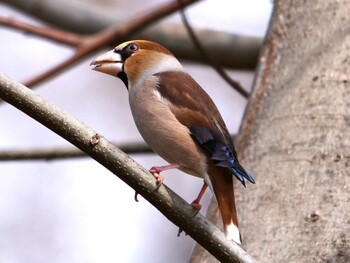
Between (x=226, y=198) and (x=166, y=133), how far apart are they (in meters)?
0.32

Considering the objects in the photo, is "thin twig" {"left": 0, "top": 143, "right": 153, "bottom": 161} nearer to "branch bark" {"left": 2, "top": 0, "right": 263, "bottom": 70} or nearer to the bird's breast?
the bird's breast

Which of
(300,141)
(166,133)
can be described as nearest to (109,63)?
(166,133)

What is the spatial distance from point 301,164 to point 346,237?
47cm

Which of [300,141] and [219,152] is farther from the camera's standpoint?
[300,141]

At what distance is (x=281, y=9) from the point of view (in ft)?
13.5

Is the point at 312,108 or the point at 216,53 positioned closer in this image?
the point at 312,108

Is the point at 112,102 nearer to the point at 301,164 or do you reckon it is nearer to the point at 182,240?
the point at 182,240

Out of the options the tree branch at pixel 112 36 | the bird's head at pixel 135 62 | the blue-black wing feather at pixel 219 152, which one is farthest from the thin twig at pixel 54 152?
the blue-black wing feather at pixel 219 152

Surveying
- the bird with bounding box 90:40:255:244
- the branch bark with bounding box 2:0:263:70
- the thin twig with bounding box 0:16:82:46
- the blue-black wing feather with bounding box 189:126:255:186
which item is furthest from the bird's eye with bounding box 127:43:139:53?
the branch bark with bounding box 2:0:263:70

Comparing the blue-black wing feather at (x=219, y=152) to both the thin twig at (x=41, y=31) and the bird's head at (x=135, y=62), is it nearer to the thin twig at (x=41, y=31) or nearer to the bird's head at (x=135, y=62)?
the bird's head at (x=135, y=62)

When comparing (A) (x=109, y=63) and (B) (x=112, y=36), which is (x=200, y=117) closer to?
→ (A) (x=109, y=63)

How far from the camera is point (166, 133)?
118 inches

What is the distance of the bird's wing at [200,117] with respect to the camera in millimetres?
2828

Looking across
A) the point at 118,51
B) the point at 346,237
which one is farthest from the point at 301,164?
the point at 118,51
